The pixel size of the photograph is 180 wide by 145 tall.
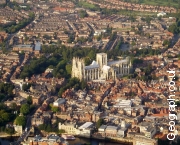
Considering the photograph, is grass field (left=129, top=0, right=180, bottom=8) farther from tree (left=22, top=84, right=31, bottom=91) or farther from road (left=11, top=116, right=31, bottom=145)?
road (left=11, top=116, right=31, bottom=145)

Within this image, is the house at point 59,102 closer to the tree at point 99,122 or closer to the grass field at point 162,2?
the tree at point 99,122

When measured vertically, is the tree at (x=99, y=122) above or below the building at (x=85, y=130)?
above

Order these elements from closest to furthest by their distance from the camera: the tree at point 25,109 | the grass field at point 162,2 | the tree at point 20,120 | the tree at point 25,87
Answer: the tree at point 20,120 → the tree at point 25,109 → the tree at point 25,87 → the grass field at point 162,2

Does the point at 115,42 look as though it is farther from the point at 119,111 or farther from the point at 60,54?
the point at 119,111

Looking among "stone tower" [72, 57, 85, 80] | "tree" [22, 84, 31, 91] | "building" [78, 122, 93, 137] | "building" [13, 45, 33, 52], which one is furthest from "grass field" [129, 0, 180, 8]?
"building" [78, 122, 93, 137]

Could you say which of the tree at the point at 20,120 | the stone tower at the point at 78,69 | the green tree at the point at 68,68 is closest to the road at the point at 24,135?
the tree at the point at 20,120

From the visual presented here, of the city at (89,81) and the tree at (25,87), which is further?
the tree at (25,87)

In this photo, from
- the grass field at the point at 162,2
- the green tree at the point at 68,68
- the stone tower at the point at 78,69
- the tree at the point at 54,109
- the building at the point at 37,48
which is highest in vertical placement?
the grass field at the point at 162,2

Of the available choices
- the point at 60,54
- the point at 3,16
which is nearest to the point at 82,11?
the point at 3,16
